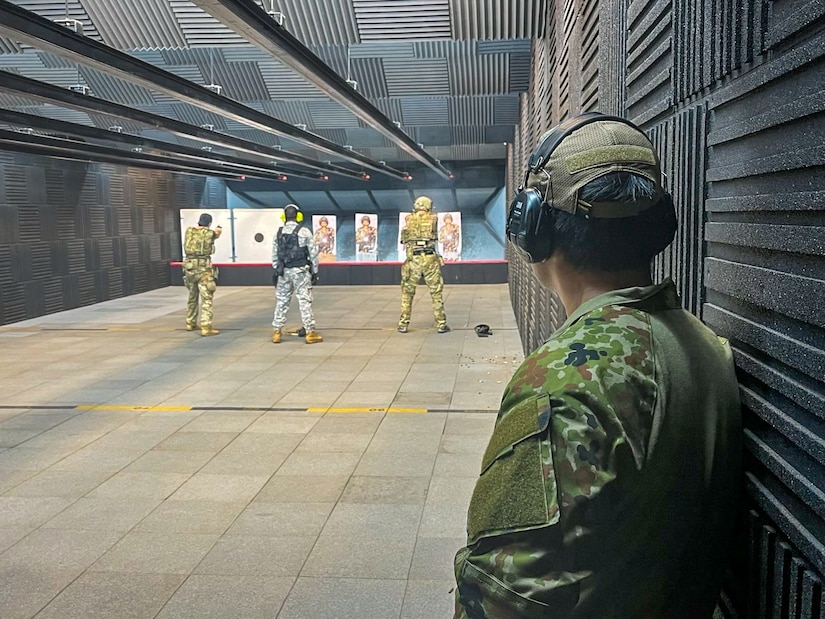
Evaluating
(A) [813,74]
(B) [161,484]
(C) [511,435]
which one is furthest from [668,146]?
(B) [161,484]

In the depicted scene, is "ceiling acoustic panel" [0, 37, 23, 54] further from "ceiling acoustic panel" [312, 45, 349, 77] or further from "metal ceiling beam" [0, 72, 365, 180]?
"ceiling acoustic panel" [312, 45, 349, 77]

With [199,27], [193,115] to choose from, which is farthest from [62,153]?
[199,27]

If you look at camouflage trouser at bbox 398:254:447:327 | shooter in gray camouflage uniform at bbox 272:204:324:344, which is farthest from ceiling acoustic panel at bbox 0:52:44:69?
camouflage trouser at bbox 398:254:447:327

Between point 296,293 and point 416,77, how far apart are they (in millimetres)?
3020

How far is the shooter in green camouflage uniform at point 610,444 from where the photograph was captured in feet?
3.37

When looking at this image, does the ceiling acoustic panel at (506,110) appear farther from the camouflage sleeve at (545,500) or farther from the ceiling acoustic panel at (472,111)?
the camouflage sleeve at (545,500)

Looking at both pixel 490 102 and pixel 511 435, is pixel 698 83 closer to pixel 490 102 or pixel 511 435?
pixel 511 435

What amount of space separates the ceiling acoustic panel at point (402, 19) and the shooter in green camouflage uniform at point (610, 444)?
5.66m

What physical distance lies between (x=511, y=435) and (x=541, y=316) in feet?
15.6

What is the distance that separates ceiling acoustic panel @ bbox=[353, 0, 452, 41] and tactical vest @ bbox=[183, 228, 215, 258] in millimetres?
4535

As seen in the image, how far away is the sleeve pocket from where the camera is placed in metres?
1.02

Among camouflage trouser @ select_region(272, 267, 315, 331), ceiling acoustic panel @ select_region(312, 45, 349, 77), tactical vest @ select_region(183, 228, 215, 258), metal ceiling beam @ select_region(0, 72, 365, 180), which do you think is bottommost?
camouflage trouser @ select_region(272, 267, 315, 331)

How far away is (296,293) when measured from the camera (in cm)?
990

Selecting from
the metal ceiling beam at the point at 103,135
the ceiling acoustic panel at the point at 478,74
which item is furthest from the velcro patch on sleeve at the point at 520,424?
the ceiling acoustic panel at the point at 478,74
